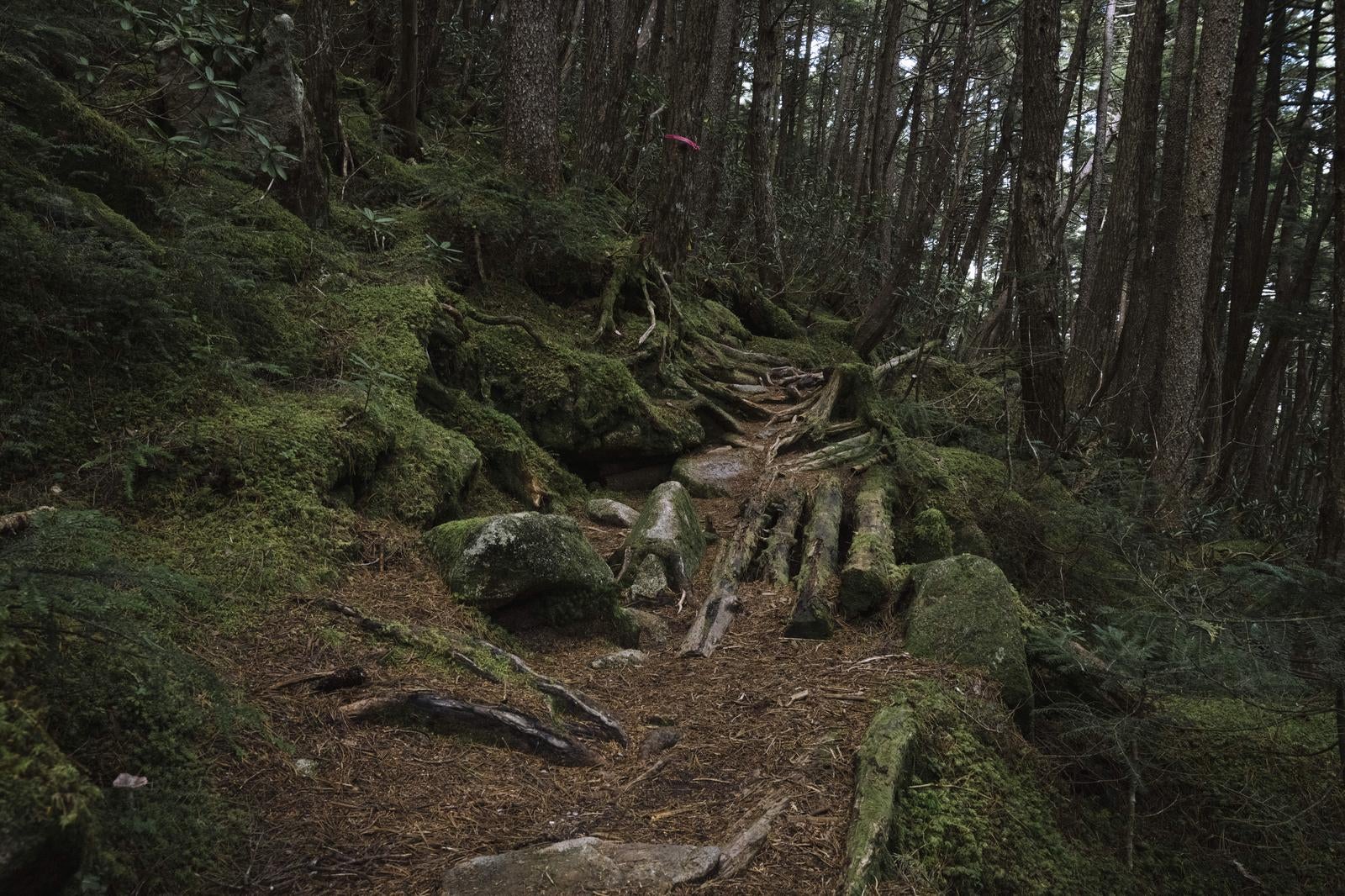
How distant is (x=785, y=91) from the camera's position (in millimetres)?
26422

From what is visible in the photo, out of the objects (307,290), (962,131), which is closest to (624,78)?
(307,290)

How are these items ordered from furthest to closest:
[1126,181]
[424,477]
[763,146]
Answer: [763,146] < [1126,181] < [424,477]

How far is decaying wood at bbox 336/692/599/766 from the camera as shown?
10.4 ft

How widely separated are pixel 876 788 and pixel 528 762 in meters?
1.42

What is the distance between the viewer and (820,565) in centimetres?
553

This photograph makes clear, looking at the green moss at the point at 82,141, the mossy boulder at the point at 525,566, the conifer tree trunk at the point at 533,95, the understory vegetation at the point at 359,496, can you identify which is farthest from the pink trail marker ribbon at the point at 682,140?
the mossy boulder at the point at 525,566

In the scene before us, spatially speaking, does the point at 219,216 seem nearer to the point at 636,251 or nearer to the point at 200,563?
the point at 200,563

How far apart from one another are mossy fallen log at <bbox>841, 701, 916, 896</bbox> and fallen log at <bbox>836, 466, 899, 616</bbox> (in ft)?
4.60

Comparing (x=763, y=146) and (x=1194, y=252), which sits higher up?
(x=763, y=146)

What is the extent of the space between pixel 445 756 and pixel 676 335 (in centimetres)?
664

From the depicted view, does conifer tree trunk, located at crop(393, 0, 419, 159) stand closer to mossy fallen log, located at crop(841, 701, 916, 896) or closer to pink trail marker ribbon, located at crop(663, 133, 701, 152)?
pink trail marker ribbon, located at crop(663, 133, 701, 152)

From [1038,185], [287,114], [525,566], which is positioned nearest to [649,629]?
[525,566]

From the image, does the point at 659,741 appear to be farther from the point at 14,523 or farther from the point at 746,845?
the point at 14,523

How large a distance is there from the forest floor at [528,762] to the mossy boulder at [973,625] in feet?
0.67
